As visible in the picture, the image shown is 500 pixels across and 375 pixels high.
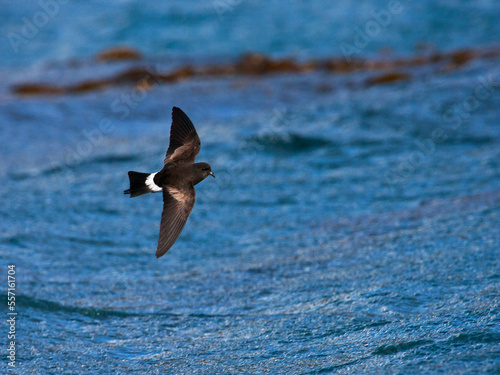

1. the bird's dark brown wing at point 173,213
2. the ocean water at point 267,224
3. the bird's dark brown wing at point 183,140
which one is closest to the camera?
the bird's dark brown wing at point 173,213

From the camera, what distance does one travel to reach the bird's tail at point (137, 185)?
411cm

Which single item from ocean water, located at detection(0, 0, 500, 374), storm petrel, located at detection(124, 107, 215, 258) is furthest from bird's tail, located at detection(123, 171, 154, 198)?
ocean water, located at detection(0, 0, 500, 374)

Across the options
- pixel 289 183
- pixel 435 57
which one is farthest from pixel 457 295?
pixel 435 57

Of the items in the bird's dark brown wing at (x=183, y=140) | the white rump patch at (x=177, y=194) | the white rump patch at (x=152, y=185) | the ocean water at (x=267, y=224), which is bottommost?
the ocean water at (x=267, y=224)

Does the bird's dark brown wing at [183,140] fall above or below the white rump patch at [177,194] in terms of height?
above

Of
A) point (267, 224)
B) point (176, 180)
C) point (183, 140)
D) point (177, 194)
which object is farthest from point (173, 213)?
point (267, 224)

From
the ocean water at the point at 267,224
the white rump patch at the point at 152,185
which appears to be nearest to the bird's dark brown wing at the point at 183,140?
the white rump patch at the point at 152,185

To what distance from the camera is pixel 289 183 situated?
338 inches

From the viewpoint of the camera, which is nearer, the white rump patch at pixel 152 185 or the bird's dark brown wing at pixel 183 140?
the white rump patch at pixel 152 185

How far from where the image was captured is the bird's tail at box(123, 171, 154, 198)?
4.11 m

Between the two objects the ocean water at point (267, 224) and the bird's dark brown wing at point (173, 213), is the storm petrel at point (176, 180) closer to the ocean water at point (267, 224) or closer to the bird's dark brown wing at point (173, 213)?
the bird's dark brown wing at point (173, 213)

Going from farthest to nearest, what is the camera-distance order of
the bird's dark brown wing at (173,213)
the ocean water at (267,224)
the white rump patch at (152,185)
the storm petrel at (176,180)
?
1. the ocean water at (267,224)
2. the white rump patch at (152,185)
3. the storm petrel at (176,180)
4. the bird's dark brown wing at (173,213)

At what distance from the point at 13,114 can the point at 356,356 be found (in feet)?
27.3

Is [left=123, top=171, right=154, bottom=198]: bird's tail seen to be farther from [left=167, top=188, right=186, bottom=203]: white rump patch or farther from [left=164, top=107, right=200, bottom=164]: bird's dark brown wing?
[left=164, top=107, right=200, bottom=164]: bird's dark brown wing
